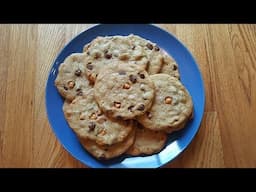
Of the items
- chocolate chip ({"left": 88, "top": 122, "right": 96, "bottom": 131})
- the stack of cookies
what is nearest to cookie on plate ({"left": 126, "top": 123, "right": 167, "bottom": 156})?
the stack of cookies

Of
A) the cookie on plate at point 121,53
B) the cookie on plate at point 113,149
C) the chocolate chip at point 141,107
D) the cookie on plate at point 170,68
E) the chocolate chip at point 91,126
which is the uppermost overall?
the cookie on plate at point 121,53

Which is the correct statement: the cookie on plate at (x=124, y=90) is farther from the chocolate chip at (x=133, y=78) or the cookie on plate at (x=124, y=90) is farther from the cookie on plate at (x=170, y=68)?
the cookie on plate at (x=170, y=68)

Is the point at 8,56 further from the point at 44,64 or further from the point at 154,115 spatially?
the point at 154,115

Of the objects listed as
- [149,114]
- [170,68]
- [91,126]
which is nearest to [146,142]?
[149,114]

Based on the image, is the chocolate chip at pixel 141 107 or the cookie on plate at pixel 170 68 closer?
the chocolate chip at pixel 141 107

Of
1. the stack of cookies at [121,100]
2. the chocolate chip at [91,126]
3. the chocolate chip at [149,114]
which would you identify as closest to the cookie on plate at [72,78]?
the stack of cookies at [121,100]

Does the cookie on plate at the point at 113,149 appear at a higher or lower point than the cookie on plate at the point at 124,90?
lower

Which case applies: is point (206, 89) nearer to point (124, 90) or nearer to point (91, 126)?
point (124, 90)

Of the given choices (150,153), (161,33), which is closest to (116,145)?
(150,153)
